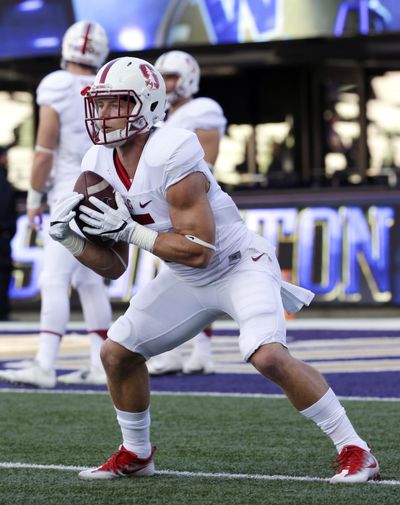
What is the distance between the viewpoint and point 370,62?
16.8 meters

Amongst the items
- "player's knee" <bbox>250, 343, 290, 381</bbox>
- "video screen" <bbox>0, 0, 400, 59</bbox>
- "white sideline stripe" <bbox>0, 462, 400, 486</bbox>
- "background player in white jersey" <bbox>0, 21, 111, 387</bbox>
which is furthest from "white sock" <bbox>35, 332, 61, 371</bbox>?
"video screen" <bbox>0, 0, 400, 59</bbox>

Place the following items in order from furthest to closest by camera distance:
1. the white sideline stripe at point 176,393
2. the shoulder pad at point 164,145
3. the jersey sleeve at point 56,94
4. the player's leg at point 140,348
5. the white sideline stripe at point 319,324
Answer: the white sideline stripe at point 319,324
the jersey sleeve at point 56,94
the white sideline stripe at point 176,393
the player's leg at point 140,348
the shoulder pad at point 164,145

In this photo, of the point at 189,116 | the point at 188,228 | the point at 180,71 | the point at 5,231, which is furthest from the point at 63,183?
the point at 5,231

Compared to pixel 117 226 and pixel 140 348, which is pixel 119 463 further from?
pixel 117 226

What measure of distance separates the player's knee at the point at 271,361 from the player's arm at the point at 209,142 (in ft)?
11.4

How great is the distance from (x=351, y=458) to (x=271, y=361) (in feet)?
1.49

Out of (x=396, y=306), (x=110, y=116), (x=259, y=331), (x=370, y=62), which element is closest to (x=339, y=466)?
(x=259, y=331)

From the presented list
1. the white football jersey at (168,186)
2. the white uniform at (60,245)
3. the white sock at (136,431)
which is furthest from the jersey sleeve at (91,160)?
the white uniform at (60,245)

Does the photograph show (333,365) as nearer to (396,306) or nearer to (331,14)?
(396,306)

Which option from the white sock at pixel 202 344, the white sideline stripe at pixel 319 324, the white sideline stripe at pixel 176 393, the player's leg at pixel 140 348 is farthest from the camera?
the white sideline stripe at pixel 319 324

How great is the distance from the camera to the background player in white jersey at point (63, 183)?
7305 mm

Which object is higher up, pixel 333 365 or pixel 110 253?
pixel 110 253

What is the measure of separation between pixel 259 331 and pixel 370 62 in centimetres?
1274

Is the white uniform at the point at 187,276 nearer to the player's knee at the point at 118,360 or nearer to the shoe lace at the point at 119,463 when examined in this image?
the player's knee at the point at 118,360
